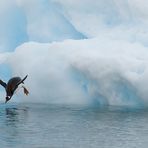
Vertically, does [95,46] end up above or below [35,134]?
above

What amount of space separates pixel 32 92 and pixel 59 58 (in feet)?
9.06

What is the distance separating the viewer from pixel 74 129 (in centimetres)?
1952

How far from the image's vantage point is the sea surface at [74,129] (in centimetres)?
1605

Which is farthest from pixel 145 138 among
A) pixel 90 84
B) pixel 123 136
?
pixel 90 84

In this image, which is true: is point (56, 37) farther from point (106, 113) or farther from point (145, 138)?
point (145, 138)

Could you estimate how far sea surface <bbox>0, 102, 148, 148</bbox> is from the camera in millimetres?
16047

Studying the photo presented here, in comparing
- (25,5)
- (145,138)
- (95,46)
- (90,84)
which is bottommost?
(145,138)

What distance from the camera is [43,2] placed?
1345 inches

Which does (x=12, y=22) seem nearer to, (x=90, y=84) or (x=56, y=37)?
(x=56, y=37)

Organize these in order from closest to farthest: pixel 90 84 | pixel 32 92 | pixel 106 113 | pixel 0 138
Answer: pixel 0 138 < pixel 106 113 < pixel 90 84 < pixel 32 92

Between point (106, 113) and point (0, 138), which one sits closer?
point (0, 138)

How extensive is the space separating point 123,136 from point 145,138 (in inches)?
30.5

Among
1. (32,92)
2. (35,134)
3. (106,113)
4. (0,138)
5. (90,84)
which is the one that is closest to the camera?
(0,138)

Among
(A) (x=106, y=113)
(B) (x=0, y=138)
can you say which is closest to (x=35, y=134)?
(B) (x=0, y=138)
